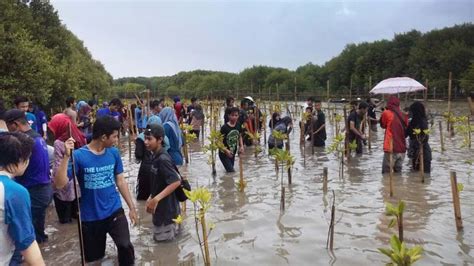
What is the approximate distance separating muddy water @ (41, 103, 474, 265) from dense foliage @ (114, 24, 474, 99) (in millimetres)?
24763

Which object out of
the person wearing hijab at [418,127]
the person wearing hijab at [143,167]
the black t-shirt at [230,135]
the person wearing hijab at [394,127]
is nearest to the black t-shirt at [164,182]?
the person wearing hijab at [143,167]

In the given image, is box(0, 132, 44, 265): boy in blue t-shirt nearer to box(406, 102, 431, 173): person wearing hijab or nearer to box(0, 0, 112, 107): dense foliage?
box(406, 102, 431, 173): person wearing hijab

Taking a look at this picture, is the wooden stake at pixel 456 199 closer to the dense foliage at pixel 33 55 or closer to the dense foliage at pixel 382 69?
the dense foliage at pixel 33 55

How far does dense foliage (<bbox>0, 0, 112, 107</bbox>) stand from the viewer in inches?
470

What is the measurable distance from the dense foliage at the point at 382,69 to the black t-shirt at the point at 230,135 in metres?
24.3

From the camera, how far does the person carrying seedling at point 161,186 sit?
4.40m

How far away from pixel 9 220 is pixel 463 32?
54372mm

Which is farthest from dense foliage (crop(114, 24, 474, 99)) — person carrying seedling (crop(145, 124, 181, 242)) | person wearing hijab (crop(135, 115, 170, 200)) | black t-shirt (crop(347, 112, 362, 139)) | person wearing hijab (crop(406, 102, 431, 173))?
person carrying seedling (crop(145, 124, 181, 242))

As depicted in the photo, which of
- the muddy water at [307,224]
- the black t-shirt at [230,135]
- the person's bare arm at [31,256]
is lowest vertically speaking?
the muddy water at [307,224]

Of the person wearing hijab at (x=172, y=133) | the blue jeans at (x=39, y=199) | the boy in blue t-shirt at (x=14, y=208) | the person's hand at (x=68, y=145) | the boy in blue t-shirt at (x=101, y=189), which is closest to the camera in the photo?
the boy in blue t-shirt at (x=14, y=208)

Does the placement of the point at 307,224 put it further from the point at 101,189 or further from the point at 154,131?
the point at 101,189

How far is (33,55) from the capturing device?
12516 mm

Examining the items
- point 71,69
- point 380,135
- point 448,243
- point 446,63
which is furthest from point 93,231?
point 446,63

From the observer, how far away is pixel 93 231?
3.99m
